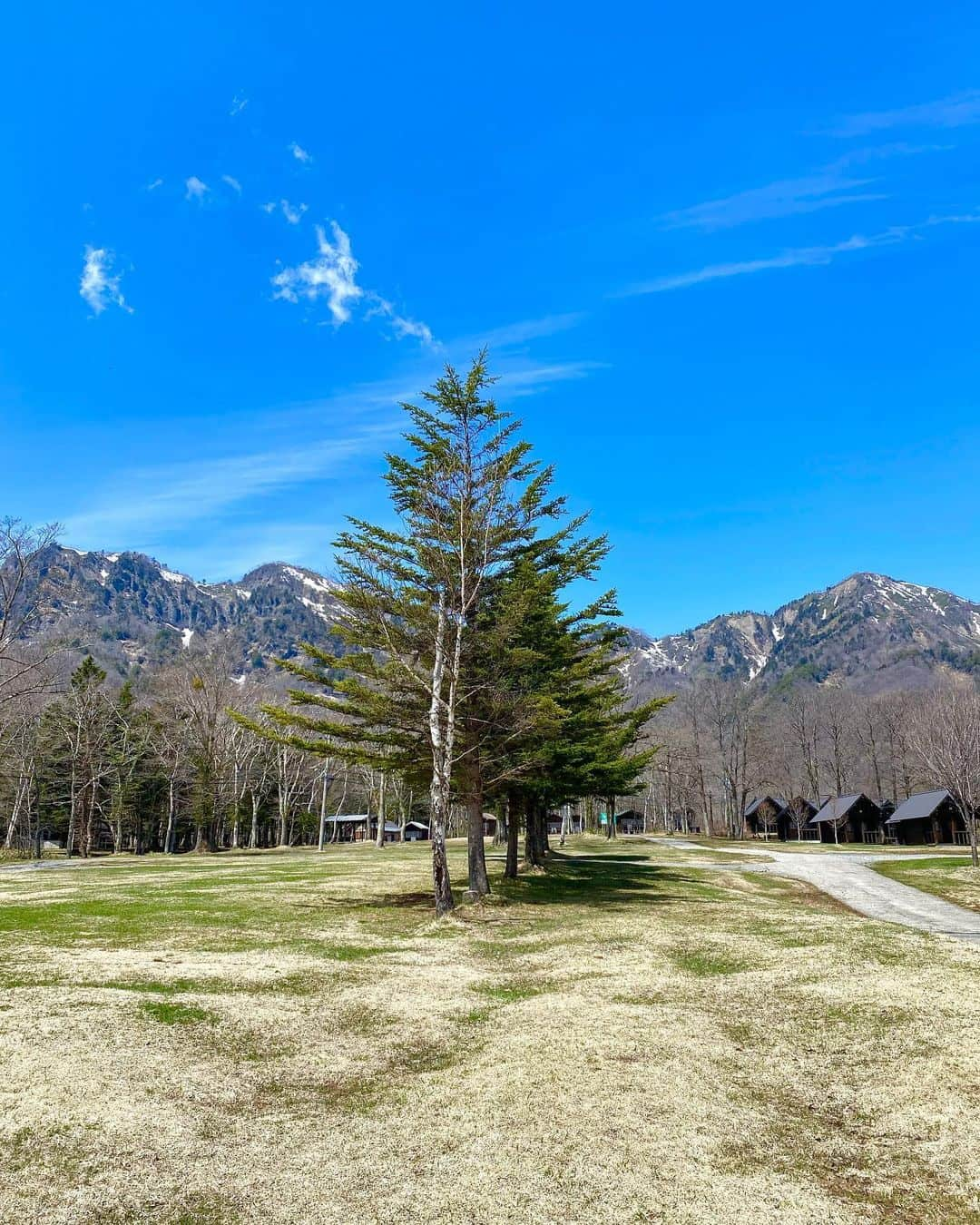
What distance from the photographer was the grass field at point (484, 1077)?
6.42m

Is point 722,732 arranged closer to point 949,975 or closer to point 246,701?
point 246,701

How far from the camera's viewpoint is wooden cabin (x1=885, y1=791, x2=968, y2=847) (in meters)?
68.2

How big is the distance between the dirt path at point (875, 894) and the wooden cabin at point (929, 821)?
54.5 ft

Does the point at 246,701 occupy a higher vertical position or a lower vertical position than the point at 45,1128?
higher

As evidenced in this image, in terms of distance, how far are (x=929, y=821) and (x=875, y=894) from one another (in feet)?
157

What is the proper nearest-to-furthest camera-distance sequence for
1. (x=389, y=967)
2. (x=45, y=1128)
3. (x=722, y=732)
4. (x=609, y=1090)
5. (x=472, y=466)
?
(x=45, y=1128)
(x=609, y=1090)
(x=389, y=967)
(x=472, y=466)
(x=722, y=732)

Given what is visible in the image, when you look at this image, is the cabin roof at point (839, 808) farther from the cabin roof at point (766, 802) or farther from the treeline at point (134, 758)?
the treeline at point (134, 758)

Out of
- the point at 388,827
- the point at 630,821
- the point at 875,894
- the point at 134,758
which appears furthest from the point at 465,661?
the point at 630,821

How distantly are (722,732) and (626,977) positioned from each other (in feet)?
274

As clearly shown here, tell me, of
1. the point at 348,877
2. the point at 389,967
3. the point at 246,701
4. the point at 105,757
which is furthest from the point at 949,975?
the point at 105,757

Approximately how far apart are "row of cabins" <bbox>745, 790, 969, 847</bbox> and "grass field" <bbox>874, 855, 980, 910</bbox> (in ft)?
32.9

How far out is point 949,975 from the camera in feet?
44.2

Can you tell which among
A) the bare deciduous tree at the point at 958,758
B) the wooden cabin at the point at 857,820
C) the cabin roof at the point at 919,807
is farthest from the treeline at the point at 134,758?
the cabin roof at the point at 919,807

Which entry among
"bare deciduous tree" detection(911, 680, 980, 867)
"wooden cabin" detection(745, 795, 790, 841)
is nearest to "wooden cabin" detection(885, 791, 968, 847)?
"wooden cabin" detection(745, 795, 790, 841)
